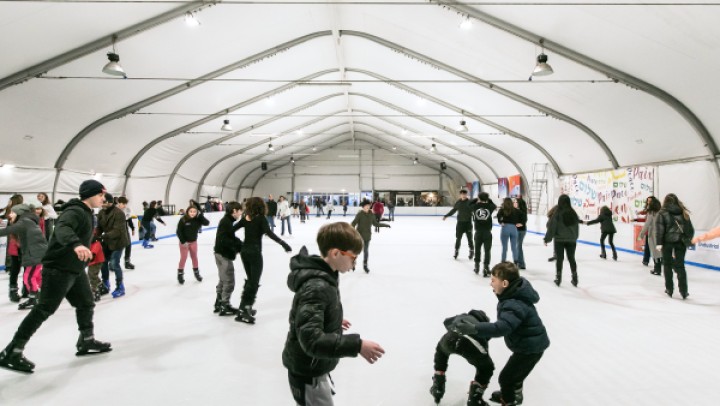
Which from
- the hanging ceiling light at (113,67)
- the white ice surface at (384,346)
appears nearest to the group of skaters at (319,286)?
the white ice surface at (384,346)

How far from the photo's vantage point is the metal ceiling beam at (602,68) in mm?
6777

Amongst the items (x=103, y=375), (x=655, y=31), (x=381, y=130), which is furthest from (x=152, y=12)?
(x=381, y=130)

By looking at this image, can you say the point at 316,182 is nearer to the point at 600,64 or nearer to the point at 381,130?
the point at 381,130

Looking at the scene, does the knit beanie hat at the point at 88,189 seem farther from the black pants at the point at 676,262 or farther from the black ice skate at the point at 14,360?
the black pants at the point at 676,262

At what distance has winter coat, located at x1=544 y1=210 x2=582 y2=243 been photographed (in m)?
5.24

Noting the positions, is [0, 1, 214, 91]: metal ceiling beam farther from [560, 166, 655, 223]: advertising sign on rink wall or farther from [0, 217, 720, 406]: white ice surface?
[560, 166, 655, 223]: advertising sign on rink wall

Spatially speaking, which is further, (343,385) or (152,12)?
(152,12)

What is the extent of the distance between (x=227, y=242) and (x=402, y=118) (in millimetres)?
14123

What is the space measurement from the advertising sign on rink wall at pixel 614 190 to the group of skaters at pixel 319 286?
468 cm

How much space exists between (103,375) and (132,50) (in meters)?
6.80

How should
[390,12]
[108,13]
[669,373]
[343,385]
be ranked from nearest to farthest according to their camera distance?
[343,385] < [669,373] < [108,13] < [390,12]

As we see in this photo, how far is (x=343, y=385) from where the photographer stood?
2.54 meters

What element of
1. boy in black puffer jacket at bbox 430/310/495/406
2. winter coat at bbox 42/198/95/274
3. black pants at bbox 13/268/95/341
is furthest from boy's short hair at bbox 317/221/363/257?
black pants at bbox 13/268/95/341

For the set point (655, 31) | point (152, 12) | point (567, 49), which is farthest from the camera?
point (567, 49)
